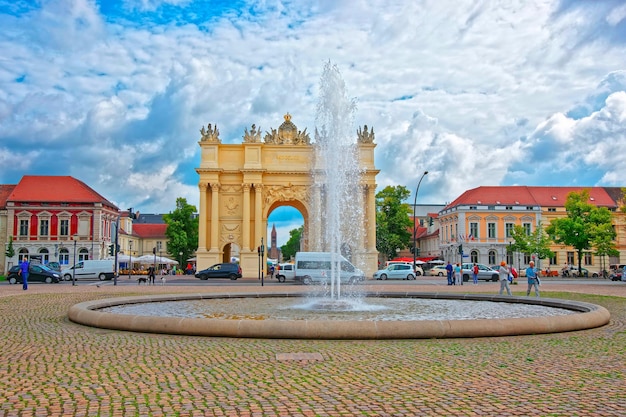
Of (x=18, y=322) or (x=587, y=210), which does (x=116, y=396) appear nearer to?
(x=18, y=322)

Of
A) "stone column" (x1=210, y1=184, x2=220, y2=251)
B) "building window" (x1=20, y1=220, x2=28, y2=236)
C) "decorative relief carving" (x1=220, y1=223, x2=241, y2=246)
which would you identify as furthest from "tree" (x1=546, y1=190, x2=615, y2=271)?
"building window" (x1=20, y1=220, x2=28, y2=236)

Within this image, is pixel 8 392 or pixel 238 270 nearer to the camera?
pixel 8 392

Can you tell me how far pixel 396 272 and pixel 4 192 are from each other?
181ft

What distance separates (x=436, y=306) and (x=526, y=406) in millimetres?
13246

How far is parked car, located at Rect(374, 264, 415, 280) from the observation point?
53656 millimetres

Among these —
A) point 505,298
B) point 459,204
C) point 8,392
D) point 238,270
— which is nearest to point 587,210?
point 459,204

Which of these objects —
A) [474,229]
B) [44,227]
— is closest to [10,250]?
[44,227]

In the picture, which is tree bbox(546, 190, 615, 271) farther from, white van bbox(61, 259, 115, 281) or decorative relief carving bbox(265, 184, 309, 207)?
white van bbox(61, 259, 115, 281)

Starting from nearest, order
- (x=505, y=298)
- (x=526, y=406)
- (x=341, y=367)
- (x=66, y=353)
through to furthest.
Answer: (x=526, y=406)
(x=341, y=367)
(x=66, y=353)
(x=505, y=298)

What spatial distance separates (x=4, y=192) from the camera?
261 ft

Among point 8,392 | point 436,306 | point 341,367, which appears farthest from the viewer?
point 436,306

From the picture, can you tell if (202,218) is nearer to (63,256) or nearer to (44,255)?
(63,256)

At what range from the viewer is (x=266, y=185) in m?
61.6

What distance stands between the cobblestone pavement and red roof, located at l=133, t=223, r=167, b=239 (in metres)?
105
